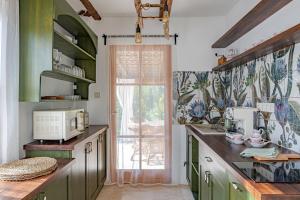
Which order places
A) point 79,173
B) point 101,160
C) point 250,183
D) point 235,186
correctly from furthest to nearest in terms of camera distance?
point 101,160 < point 79,173 < point 235,186 < point 250,183

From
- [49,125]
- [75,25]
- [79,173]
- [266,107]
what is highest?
[75,25]

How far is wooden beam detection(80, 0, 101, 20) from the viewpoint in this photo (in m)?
3.22

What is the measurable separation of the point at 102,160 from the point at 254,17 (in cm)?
257

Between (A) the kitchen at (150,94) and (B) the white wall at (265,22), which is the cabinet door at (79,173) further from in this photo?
(B) the white wall at (265,22)

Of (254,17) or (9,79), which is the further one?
(254,17)

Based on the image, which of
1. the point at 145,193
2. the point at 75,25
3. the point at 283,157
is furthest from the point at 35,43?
the point at 145,193

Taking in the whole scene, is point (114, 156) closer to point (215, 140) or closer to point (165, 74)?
point (165, 74)

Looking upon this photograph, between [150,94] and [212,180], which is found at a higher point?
[150,94]

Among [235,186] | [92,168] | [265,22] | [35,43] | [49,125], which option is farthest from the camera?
[92,168]

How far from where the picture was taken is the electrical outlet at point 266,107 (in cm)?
245

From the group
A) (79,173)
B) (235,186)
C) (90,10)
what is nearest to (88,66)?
(90,10)

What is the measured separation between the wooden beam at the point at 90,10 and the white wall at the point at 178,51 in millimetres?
226

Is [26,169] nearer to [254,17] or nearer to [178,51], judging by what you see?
[254,17]

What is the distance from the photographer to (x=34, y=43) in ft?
7.25
